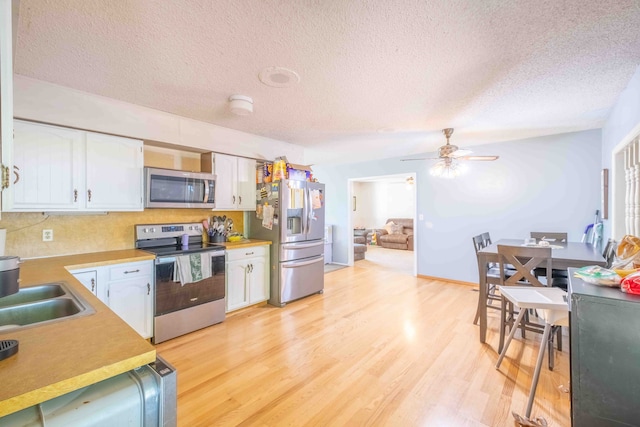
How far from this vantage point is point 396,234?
8.82m

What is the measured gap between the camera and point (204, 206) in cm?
321

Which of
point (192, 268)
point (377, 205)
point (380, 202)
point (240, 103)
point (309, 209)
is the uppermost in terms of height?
point (240, 103)

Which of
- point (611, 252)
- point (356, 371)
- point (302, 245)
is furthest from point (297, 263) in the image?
point (611, 252)

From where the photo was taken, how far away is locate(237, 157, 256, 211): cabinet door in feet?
12.1

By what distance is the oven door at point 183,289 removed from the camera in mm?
2645

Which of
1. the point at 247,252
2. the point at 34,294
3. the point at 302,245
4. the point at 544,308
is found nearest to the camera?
the point at 34,294

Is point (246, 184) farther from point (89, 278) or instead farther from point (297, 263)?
point (89, 278)

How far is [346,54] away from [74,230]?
2.89 meters

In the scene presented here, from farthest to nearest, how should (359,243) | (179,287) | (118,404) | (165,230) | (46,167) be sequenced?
(359,243), (165,230), (179,287), (46,167), (118,404)

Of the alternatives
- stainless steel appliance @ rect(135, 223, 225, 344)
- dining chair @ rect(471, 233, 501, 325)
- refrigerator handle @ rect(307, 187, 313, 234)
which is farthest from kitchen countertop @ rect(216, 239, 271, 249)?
dining chair @ rect(471, 233, 501, 325)

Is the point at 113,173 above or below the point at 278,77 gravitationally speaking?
below

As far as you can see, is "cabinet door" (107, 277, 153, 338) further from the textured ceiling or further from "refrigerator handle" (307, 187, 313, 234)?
"refrigerator handle" (307, 187, 313, 234)

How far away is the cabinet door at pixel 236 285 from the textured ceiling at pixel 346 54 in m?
1.77

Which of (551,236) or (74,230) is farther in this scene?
(551,236)
